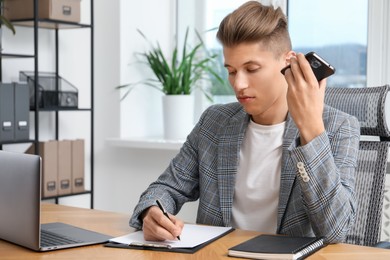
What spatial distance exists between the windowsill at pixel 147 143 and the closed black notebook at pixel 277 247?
2023mm

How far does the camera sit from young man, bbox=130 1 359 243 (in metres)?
1.60

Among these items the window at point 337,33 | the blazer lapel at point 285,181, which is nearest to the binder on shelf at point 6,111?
the window at point 337,33

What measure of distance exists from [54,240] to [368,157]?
0.99 m

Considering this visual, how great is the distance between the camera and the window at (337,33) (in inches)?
130

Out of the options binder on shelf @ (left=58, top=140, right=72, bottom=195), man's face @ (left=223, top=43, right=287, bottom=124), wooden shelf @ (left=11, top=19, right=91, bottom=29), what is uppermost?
wooden shelf @ (left=11, top=19, right=91, bottom=29)

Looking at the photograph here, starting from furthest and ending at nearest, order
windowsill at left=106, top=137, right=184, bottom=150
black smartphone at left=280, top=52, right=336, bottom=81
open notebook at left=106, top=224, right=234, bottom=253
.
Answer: windowsill at left=106, top=137, right=184, bottom=150 → black smartphone at left=280, top=52, right=336, bottom=81 → open notebook at left=106, top=224, right=234, bottom=253

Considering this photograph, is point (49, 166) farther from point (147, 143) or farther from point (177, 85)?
point (177, 85)

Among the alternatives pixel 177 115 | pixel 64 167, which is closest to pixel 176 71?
pixel 177 115

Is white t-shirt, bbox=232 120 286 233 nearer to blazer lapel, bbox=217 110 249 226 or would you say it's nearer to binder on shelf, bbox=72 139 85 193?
blazer lapel, bbox=217 110 249 226

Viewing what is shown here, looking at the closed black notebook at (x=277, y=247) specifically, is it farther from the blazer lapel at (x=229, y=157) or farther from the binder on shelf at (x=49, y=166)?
the binder on shelf at (x=49, y=166)

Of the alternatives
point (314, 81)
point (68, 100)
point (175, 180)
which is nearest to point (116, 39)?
point (68, 100)

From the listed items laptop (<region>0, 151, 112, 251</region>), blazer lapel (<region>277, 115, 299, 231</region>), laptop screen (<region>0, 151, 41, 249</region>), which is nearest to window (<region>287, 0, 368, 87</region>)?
blazer lapel (<region>277, 115, 299, 231</region>)

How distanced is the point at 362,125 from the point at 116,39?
213cm

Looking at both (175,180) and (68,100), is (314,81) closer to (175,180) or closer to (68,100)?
(175,180)
